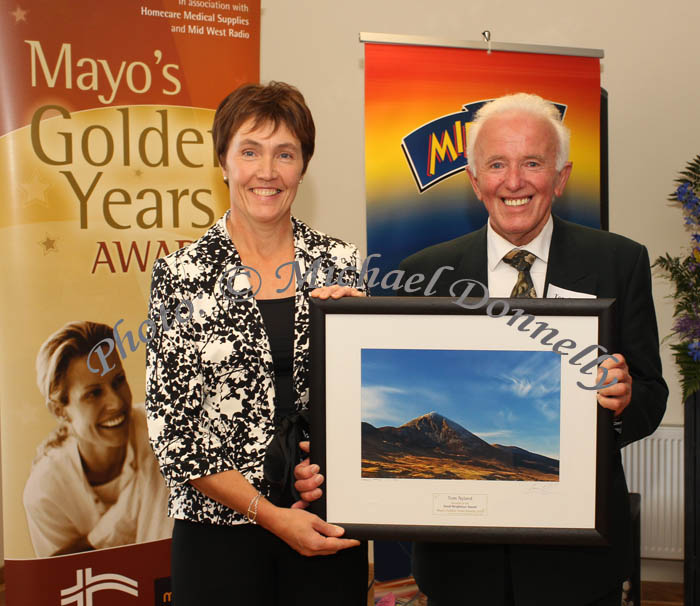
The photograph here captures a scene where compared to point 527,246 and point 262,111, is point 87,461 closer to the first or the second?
point 262,111

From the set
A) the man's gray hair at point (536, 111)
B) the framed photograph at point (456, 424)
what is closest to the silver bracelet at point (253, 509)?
the framed photograph at point (456, 424)

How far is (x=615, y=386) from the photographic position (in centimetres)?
137

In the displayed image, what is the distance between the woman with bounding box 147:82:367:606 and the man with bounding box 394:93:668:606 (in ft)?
0.96

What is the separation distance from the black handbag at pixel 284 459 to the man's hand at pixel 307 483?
2 cm

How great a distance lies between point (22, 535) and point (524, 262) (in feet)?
7.82

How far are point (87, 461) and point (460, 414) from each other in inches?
77.0

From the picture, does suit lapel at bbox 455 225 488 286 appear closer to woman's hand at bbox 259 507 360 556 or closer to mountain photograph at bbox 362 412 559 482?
mountain photograph at bbox 362 412 559 482

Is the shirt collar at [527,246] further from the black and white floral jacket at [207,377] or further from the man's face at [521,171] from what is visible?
the black and white floral jacket at [207,377]

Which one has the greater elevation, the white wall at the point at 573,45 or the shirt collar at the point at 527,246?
the white wall at the point at 573,45

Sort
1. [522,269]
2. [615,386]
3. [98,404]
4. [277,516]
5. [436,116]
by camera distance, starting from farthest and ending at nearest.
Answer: [98,404], [436,116], [522,269], [277,516], [615,386]

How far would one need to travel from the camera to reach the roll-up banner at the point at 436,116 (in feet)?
8.71

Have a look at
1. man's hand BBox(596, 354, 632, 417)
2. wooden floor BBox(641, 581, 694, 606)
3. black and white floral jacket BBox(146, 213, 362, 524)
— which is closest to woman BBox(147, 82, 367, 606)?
black and white floral jacket BBox(146, 213, 362, 524)

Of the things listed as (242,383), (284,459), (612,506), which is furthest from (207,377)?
(612,506)

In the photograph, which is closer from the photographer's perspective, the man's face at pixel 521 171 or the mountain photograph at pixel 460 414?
the mountain photograph at pixel 460 414
